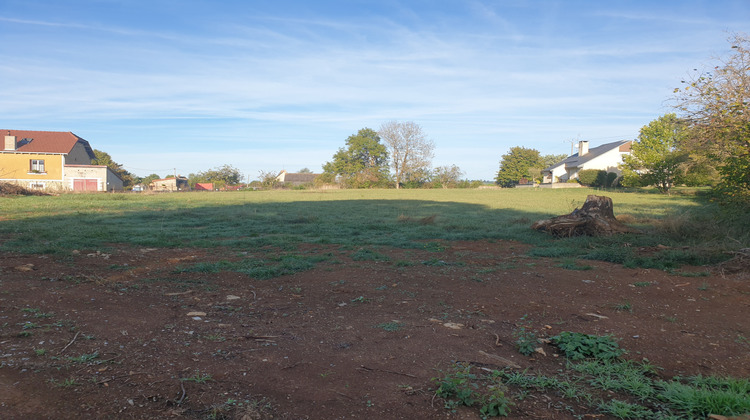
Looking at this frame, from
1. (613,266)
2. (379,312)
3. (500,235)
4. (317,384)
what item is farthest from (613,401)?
(500,235)

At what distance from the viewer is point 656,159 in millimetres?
38781

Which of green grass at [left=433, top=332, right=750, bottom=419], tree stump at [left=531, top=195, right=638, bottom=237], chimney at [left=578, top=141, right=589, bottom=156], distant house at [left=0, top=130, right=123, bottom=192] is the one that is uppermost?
chimney at [left=578, top=141, right=589, bottom=156]

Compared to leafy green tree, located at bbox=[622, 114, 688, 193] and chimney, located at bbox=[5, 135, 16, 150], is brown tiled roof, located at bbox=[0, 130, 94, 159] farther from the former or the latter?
leafy green tree, located at bbox=[622, 114, 688, 193]

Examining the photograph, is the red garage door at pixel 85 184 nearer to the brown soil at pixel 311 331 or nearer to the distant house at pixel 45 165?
the distant house at pixel 45 165

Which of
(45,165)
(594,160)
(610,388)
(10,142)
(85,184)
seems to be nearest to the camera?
(610,388)

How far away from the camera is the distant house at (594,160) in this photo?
6219cm

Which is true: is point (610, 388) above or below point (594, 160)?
below

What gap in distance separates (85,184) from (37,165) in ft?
16.5

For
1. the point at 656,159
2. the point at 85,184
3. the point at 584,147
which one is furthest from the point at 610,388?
the point at 584,147

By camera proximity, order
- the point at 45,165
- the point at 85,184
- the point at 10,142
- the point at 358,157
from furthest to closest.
A: the point at 358,157 → the point at 85,184 → the point at 45,165 → the point at 10,142

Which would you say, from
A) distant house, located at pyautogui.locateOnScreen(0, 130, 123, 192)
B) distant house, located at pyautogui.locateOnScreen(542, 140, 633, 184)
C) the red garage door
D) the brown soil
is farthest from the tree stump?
distant house, located at pyautogui.locateOnScreen(542, 140, 633, 184)

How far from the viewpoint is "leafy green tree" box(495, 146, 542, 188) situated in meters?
85.4

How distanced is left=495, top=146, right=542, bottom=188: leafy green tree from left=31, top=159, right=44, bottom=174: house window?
7067 cm

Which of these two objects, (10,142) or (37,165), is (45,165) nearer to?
(37,165)
